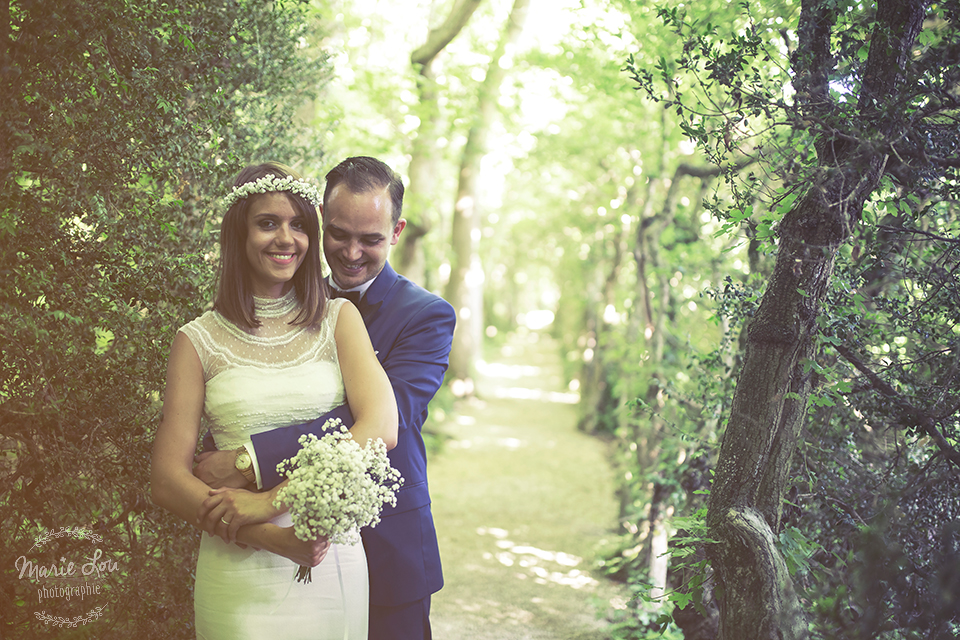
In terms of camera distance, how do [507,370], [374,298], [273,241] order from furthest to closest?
[507,370] → [374,298] → [273,241]

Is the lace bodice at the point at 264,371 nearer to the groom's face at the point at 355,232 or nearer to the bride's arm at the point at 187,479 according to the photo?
the bride's arm at the point at 187,479

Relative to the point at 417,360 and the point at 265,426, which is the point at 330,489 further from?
the point at 417,360

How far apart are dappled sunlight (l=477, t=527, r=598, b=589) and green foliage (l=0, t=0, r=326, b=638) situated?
3.84 m

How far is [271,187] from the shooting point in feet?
7.38

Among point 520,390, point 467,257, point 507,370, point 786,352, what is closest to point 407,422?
point 786,352

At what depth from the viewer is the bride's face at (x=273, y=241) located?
2219mm

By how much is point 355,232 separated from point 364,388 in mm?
729

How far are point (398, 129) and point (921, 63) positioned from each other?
9721 mm

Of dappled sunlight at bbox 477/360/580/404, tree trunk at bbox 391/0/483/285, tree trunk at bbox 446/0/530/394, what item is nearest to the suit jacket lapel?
tree trunk at bbox 391/0/483/285

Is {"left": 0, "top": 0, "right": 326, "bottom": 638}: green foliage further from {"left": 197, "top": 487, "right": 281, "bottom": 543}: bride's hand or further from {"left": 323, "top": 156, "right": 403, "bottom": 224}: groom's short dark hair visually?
{"left": 197, "top": 487, "right": 281, "bottom": 543}: bride's hand

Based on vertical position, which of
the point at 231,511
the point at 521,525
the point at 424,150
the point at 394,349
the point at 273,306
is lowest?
the point at 521,525

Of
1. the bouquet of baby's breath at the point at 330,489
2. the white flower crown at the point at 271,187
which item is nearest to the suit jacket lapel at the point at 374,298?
the white flower crown at the point at 271,187

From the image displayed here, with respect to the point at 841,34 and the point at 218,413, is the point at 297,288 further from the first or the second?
the point at 841,34

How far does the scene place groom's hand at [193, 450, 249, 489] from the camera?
2.11 m
